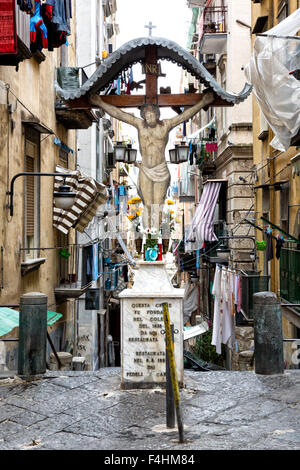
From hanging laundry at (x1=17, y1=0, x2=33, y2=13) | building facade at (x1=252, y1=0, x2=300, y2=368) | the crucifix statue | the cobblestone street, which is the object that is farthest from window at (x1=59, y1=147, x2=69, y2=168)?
the cobblestone street

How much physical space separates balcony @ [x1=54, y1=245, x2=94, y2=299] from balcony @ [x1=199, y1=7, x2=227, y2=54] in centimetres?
1096

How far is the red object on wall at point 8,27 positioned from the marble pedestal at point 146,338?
4413mm

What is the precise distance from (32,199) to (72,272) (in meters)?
4.15

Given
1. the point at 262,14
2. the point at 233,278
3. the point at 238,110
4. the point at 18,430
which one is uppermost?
the point at 262,14

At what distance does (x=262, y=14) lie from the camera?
59.1 feet

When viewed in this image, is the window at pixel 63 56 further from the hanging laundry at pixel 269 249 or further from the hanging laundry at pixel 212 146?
the hanging laundry at pixel 212 146

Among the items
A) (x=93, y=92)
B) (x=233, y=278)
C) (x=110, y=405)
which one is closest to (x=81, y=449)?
(x=110, y=405)

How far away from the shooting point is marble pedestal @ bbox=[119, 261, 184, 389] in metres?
8.12

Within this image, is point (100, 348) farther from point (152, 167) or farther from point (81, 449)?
point (81, 449)

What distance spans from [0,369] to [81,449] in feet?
11.3

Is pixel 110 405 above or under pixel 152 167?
under

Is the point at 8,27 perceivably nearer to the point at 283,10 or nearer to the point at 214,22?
the point at 283,10

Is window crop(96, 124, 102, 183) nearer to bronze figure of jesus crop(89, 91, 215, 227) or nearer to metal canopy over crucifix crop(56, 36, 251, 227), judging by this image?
metal canopy over crucifix crop(56, 36, 251, 227)

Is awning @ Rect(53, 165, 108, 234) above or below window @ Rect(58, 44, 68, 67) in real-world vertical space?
below
